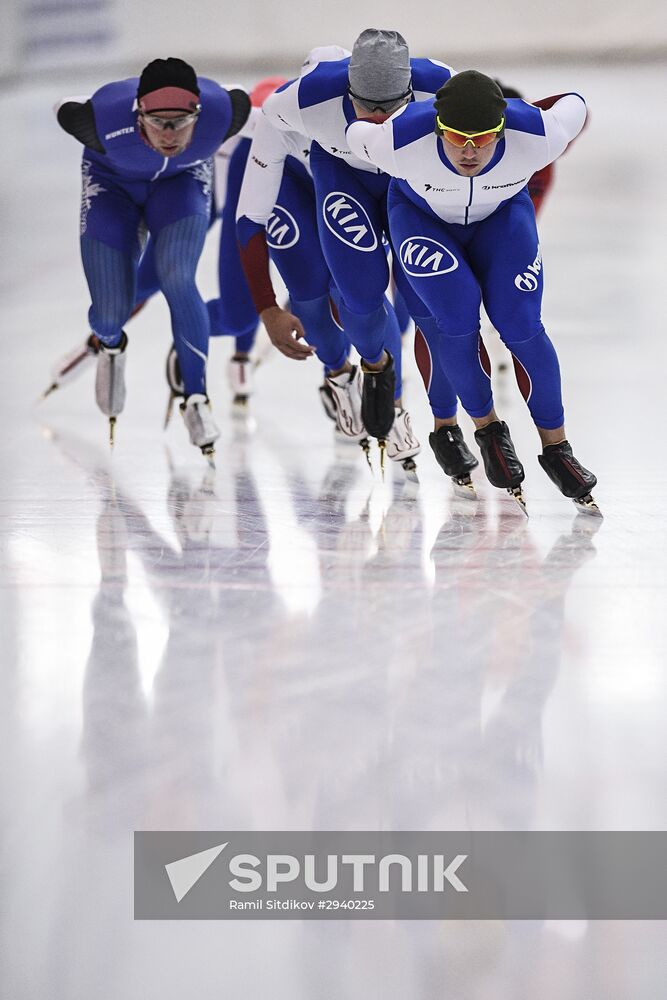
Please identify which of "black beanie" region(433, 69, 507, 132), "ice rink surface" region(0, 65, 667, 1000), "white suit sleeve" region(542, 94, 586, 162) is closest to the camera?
"ice rink surface" region(0, 65, 667, 1000)

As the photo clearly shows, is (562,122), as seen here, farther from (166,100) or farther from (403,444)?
(166,100)

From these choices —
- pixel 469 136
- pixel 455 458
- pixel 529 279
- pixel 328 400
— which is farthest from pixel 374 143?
pixel 328 400

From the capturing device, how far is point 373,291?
376cm

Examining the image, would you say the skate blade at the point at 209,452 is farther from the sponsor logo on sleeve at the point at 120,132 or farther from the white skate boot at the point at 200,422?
the sponsor logo on sleeve at the point at 120,132

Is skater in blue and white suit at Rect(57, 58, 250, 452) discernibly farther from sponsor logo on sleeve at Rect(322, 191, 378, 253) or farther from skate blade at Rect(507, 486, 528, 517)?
skate blade at Rect(507, 486, 528, 517)

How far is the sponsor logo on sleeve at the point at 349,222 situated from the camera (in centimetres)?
371

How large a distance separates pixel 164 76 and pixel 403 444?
1.44 m

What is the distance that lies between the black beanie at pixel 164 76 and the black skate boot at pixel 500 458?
5.01 feet

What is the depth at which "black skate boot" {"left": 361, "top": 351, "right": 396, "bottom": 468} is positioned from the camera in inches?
157

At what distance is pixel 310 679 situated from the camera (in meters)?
2.54

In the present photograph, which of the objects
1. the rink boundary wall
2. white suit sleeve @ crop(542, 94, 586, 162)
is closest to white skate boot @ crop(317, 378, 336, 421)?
white suit sleeve @ crop(542, 94, 586, 162)

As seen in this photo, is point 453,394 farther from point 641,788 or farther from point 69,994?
point 69,994

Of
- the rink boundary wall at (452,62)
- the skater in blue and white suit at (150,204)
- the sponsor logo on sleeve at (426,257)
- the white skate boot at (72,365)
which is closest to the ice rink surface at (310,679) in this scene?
the white skate boot at (72,365)

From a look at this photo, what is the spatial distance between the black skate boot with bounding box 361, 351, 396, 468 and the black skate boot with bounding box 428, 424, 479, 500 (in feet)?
0.55
